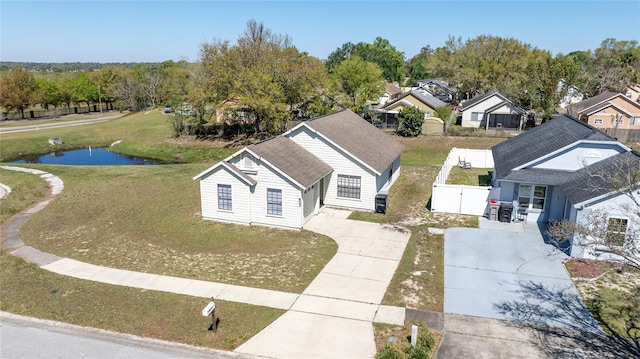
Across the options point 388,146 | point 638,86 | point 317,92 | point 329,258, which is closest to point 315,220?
→ point 329,258

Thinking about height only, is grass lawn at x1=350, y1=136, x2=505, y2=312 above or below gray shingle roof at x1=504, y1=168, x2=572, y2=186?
below

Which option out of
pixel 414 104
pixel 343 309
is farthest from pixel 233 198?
pixel 414 104

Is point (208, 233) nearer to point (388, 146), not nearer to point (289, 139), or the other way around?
point (289, 139)

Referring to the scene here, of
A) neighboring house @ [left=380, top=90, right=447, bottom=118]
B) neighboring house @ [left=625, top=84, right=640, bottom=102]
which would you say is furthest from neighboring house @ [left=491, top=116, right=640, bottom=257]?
neighboring house @ [left=625, top=84, right=640, bottom=102]

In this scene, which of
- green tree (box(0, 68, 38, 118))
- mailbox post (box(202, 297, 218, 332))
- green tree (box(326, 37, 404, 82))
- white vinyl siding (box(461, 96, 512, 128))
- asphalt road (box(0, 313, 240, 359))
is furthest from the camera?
green tree (box(326, 37, 404, 82))

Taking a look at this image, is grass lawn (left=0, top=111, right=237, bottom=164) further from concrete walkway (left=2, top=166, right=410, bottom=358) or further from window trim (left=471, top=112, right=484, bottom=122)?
window trim (left=471, top=112, right=484, bottom=122)

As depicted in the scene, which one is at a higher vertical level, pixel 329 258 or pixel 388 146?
pixel 388 146

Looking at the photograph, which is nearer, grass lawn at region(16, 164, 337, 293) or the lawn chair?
grass lawn at region(16, 164, 337, 293)
